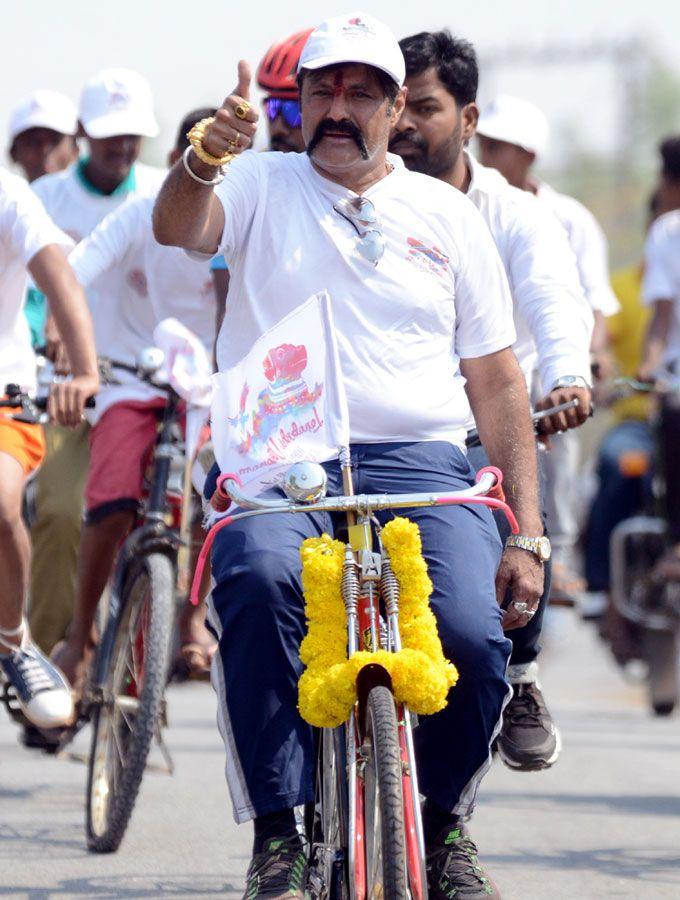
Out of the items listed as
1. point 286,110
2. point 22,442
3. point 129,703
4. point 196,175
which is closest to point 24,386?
point 22,442

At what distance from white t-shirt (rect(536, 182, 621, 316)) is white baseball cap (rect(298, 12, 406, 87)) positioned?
13.8 feet

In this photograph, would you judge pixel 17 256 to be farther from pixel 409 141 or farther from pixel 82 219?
pixel 82 219

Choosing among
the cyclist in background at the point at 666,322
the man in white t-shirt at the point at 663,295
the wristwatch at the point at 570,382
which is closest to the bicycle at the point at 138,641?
the wristwatch at the point at 570,382

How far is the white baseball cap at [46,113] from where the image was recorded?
34.1ft

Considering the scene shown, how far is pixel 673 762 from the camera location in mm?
9359

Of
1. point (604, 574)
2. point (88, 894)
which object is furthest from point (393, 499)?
point (604, 574)

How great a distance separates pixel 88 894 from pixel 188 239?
79.8 inches

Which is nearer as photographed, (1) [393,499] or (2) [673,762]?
(1) [393,499]

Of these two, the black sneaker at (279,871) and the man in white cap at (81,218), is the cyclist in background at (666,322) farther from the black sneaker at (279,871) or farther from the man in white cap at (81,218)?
the black sneaker at (279,871)

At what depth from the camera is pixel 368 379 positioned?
16.5ft

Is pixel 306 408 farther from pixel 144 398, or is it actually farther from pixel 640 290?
pixel 640 290

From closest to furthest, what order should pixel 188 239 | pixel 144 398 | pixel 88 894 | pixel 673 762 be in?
1. pixel 188 239
2. pixel 88 894
3. pixel 144 398
4. pixel 673 762

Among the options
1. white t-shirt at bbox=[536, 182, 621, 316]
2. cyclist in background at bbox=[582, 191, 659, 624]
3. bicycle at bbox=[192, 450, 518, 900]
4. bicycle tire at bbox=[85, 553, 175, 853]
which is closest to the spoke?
bicycle tire at bbox=[85, 553, 175, 853]

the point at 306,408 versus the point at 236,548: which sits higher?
the point at 306,408
